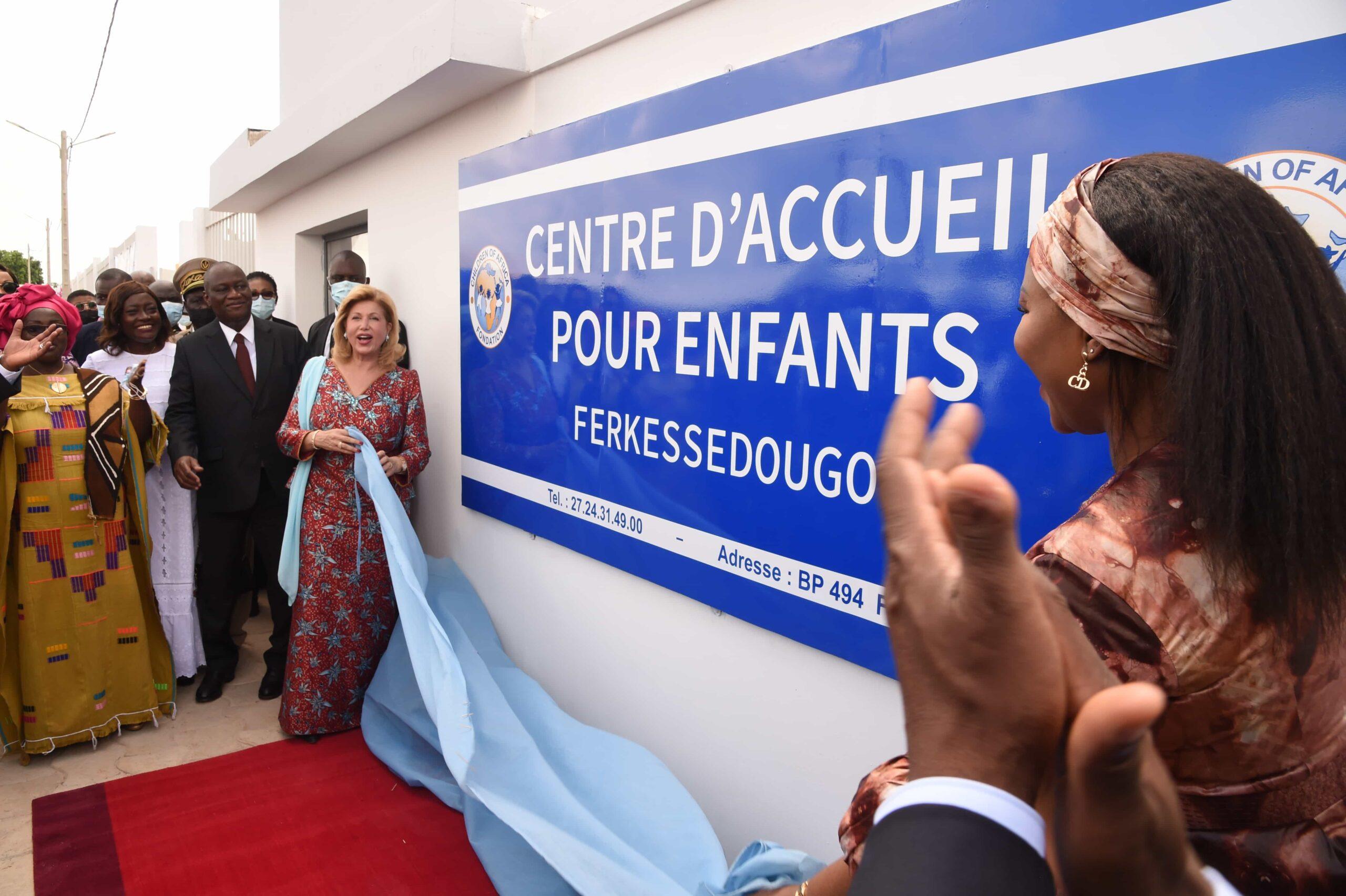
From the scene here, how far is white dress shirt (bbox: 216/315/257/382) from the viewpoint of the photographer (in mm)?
3688

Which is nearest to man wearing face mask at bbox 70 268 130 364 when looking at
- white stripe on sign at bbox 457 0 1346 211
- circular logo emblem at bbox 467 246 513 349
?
circular logo emblem at bbox 467 246 513 349

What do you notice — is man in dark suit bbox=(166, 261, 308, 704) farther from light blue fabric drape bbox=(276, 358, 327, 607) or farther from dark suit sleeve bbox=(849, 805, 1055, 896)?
dark suit sleeve bbox=(849, 805, 1055, 896)

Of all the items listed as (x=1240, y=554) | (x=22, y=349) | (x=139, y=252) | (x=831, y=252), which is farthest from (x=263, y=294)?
(x=139, y=252)

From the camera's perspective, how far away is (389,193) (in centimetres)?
452

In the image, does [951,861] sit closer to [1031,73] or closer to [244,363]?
[1031,73]

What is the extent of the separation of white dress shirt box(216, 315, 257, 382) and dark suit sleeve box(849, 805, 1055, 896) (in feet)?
12.6

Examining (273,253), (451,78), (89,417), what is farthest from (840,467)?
(273,253)

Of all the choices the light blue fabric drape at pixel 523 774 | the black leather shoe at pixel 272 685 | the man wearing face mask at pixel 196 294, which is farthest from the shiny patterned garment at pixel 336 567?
the man wearing face mask at pixel 196 294

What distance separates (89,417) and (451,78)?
6.26 ft

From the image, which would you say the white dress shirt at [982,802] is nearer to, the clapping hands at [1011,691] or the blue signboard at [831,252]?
the clapping hands at [1011,691]

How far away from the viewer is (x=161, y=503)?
3.68 meters

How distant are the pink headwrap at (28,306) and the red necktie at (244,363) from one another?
1.90 feet

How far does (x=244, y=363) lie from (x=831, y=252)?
286cm

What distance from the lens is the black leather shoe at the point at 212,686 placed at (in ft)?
12.1
